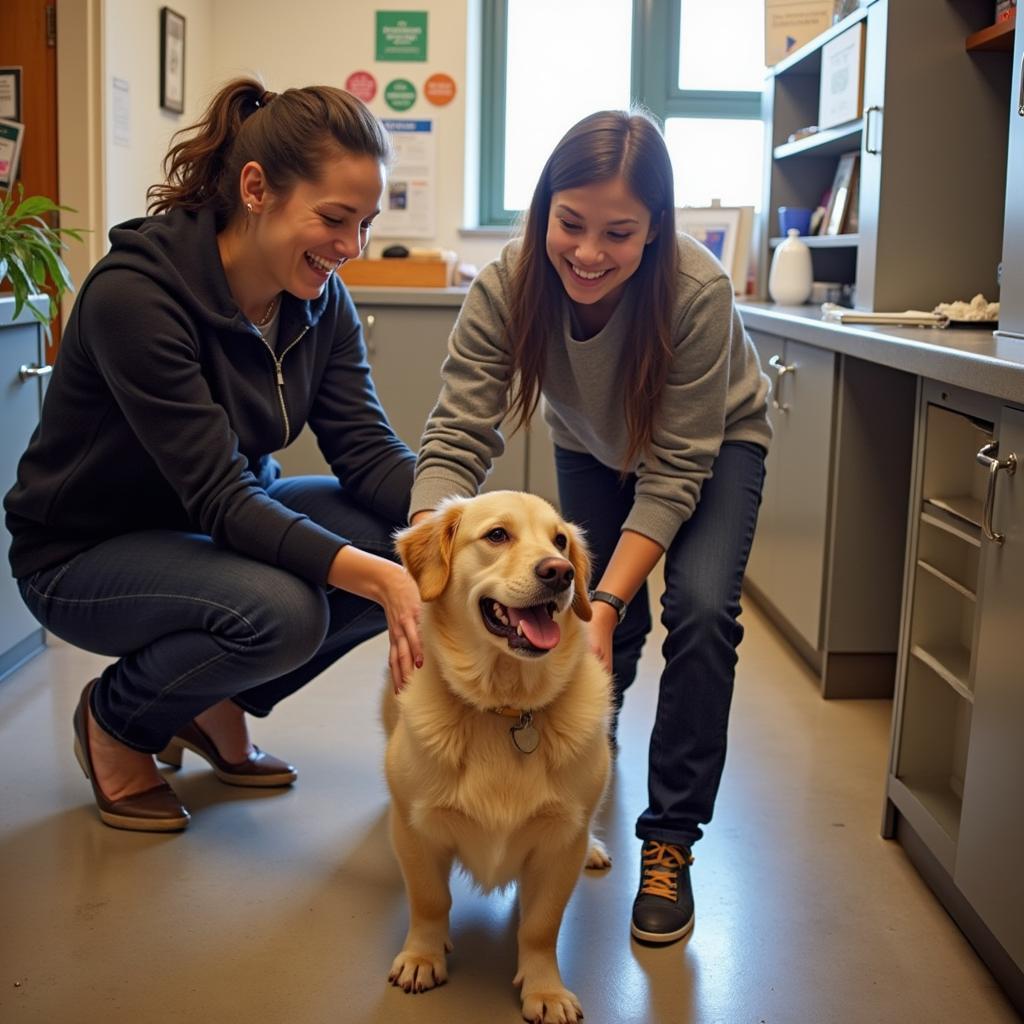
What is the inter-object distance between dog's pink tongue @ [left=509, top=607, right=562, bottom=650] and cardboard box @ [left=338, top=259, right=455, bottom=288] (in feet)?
10.5

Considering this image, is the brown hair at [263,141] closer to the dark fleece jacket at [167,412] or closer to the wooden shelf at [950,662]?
the dark fleece jacket at [167,412]

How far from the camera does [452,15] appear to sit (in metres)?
4.73

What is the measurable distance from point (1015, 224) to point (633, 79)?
10.4 ft

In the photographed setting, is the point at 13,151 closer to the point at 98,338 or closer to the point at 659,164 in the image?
the point at 98,338

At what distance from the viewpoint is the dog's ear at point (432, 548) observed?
148 cm

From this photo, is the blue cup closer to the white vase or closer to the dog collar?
the white vase

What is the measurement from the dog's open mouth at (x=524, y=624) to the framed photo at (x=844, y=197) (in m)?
2.53

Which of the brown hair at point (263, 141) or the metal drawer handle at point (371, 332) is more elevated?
the brown hair at point (263, 141)

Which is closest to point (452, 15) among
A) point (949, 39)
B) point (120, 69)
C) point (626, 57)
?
point (626, 57)

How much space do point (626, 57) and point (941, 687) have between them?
3659mm

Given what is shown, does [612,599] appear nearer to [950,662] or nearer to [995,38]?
[950,662]

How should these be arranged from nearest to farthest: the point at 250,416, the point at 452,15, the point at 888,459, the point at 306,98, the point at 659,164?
the point at 659,164 → the point at 306,98 → the point at 250,416 → the point at 888,459 → the point at 452,15

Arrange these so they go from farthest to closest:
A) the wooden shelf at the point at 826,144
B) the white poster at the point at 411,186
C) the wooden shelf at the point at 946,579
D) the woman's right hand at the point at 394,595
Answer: the white poster at the point at 411,186, the wooden shelf at the point at 826,144, the wooden shelf at the point at 946,579, the woman's right hand at the point at 394,595

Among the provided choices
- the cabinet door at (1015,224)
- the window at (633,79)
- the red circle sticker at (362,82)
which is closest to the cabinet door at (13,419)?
the cabinet door at (1015,224)
